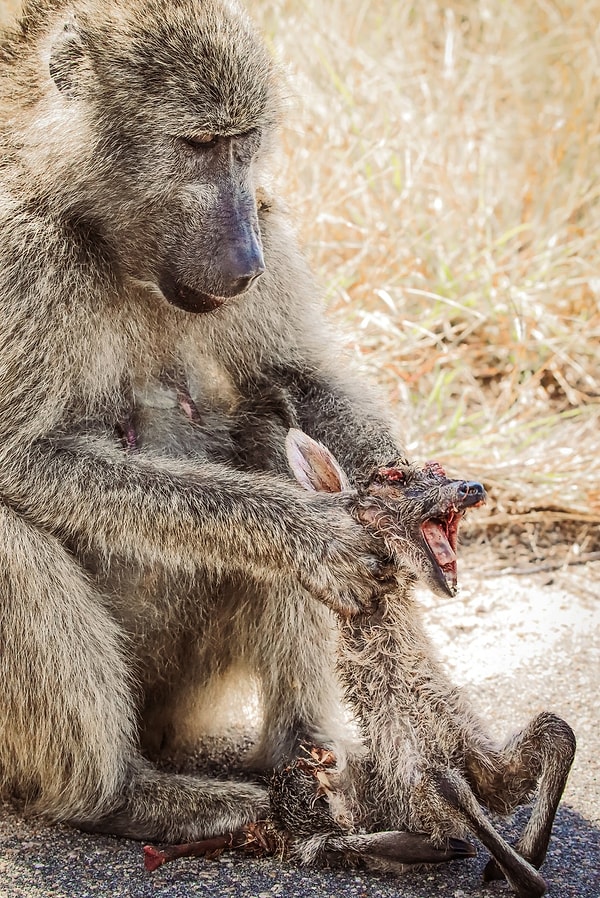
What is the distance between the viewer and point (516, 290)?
15.7ft

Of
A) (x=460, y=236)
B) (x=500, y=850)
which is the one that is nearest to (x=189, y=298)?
(x=500, y=850)

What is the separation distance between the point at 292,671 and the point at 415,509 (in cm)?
60

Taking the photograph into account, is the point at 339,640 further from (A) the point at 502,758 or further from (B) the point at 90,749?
(B) the point at 90,749

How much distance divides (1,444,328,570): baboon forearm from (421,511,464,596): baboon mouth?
29 centimetres

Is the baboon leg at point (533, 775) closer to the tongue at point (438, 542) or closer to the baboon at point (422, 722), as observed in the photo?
the baboon at point (422, 722)

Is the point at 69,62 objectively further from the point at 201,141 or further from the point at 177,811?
the point at 177,811

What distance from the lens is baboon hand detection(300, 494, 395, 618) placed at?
2.33 metres

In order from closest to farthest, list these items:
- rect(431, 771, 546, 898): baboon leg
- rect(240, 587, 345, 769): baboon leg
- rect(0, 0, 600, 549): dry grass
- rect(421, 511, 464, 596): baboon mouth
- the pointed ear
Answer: rect(431, 771, 546, 898): baboon leg, rect(421, 511, 464, 596): baboon mouth, the pointed ear, rect(240, 587, 345, 769): baboon leg, rect(0, 0, 600, 549): dry grass

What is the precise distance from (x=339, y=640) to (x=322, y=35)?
142 inches

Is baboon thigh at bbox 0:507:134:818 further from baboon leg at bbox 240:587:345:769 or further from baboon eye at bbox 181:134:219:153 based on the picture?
baboon eye at bbox 181:134:219:153

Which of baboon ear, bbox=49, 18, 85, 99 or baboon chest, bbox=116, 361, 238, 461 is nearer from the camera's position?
baboon ear, bbox=49, 18, 85, 99

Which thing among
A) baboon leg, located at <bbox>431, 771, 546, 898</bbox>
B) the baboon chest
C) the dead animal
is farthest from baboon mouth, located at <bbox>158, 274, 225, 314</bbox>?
Answer: baboon leg, located at <bbox>431, 771, 546, 898</bbox>

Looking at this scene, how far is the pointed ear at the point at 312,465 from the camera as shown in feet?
8.02

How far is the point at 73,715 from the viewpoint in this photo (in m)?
2.39
